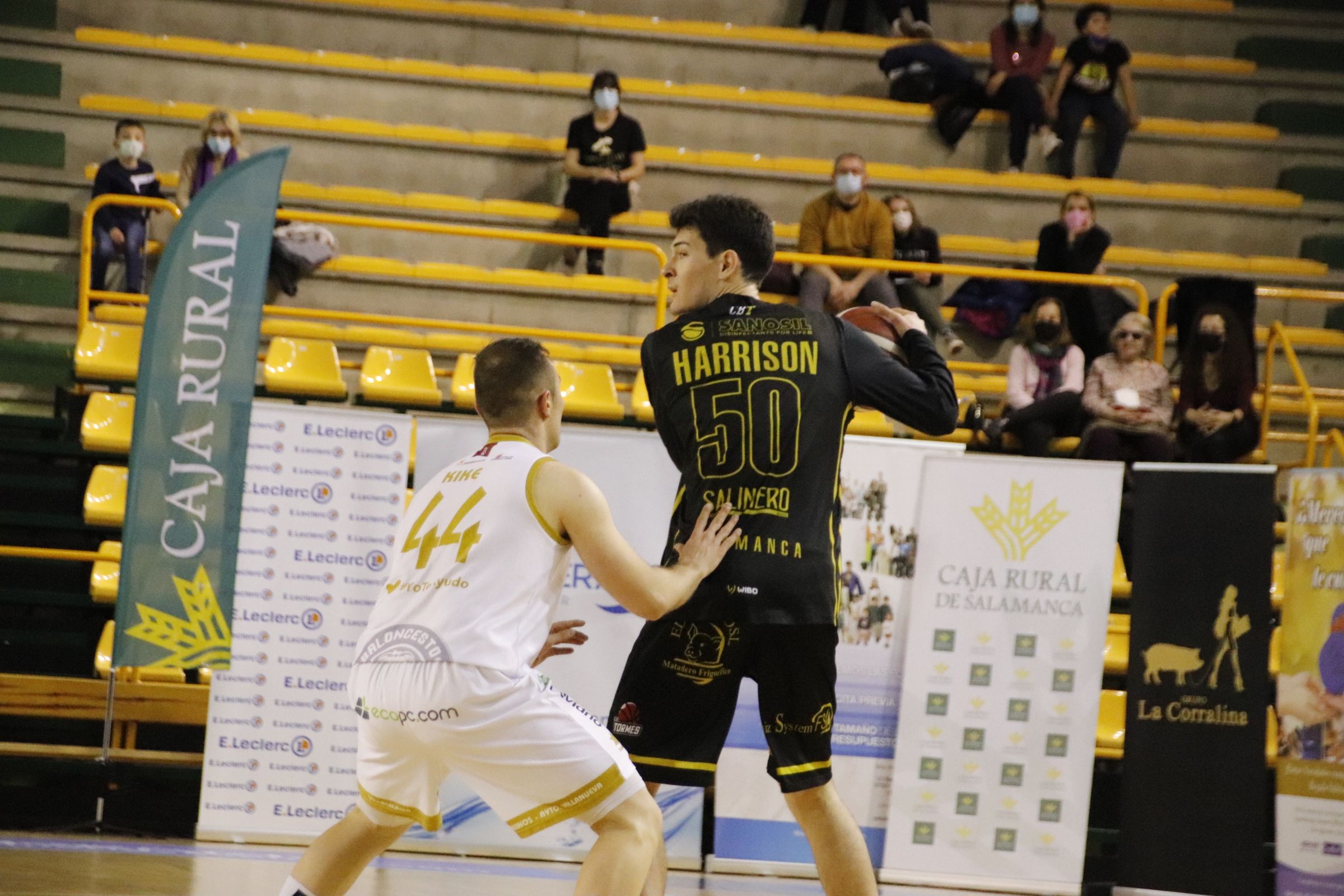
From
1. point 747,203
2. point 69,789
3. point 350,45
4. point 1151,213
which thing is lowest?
point 69,789

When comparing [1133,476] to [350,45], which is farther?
[350,45]

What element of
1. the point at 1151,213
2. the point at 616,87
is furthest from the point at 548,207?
the point at 1151,213

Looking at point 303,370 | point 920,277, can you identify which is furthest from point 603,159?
point 303,370

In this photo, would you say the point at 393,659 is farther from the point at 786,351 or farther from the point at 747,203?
the point at 747,203

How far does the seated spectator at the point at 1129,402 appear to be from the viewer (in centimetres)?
788

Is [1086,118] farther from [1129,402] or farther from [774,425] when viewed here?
[774,425]

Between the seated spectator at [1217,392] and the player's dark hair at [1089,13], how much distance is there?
13.4ft

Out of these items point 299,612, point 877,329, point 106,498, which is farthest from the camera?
point 106,498

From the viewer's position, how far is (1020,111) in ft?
37.2

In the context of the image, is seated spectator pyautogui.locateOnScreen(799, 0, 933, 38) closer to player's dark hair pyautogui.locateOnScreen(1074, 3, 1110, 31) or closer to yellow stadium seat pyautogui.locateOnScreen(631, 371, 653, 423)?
player's dark hair pyautogui.locateOnScreen(1074, 3, 1110, 31)

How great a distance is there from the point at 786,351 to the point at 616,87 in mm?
7464

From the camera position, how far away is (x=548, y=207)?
1090 centimetres

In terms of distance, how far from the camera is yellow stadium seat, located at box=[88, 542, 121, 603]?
6828mm

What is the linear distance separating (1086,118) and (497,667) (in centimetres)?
988
